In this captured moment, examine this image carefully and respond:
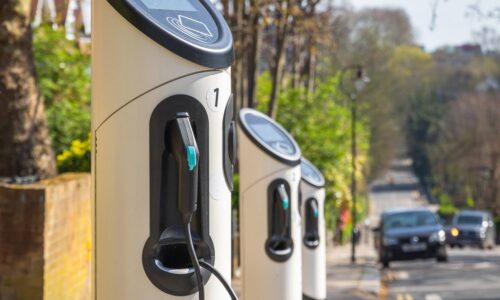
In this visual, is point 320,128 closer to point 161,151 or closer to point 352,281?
point 352,281

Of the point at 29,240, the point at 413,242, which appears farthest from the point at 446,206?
the point at 29,240

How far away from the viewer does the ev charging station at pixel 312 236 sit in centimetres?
1123

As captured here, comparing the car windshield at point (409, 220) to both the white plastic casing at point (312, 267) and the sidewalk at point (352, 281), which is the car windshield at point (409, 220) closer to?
the sidewalk at point (352, 281)

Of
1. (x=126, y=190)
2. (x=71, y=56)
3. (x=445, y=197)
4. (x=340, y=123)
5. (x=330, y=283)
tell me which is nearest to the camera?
(x=126, y=190)

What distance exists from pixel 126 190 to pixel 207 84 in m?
0.46

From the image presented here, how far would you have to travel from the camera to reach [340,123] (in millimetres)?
35844

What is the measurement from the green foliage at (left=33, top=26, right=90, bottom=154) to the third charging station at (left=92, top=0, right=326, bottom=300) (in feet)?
52.1

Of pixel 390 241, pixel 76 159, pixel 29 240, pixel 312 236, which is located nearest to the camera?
pixel 29 240

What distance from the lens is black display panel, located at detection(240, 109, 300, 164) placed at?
883cm

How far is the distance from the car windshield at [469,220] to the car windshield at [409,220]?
1689 cm

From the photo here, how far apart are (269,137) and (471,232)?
36989 millimetres

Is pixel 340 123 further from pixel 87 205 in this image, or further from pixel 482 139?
pixel 482 139

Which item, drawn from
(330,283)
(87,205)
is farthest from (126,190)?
(330,283)

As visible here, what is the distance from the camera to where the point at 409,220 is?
2925cm
